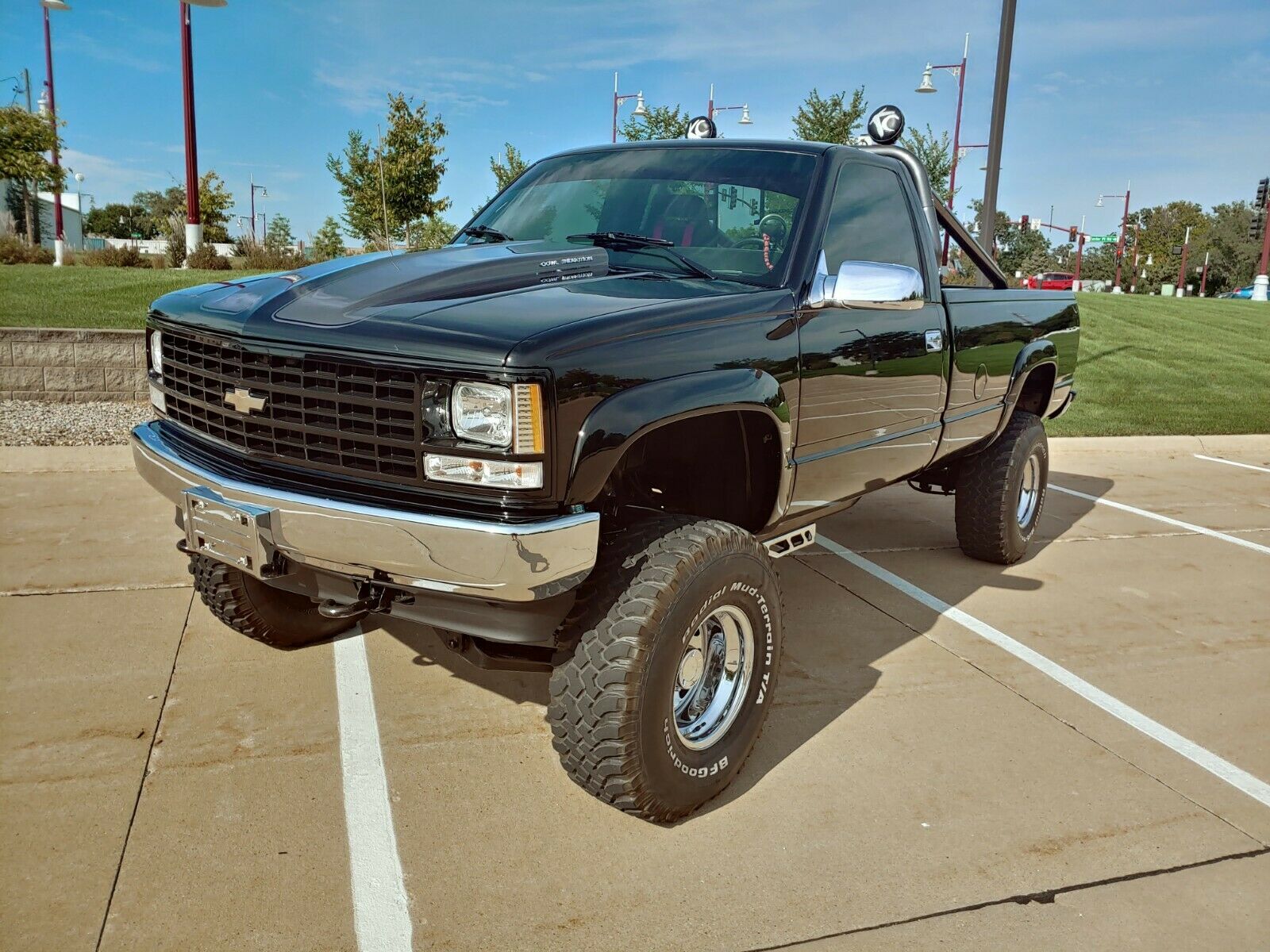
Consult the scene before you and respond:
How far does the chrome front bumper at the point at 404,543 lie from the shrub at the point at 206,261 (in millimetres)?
13240

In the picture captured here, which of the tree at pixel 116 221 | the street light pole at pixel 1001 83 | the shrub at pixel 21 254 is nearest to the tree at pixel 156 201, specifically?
the tree at pixel 116 221

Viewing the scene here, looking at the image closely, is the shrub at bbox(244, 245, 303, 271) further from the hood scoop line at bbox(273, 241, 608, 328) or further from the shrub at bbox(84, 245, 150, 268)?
the hood scoop line at bbox(273, 241, 608, 328)

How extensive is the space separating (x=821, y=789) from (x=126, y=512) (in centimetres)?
448

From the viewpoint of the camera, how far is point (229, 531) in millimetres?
2621

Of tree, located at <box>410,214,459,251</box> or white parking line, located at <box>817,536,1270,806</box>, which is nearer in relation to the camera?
white parking line, located at <box>817,536,1270,806</box>

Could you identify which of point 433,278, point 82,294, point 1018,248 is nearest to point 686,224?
point 433,278

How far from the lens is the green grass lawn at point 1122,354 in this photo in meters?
9.94

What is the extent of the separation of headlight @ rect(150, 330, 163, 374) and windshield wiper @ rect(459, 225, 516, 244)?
1287 mm

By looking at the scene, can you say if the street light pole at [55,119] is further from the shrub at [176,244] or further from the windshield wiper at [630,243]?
the windshield wiper at [630,243]

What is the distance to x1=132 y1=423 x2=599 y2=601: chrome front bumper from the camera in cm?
233

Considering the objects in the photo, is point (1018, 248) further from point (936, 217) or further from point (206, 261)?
point (936, 217)

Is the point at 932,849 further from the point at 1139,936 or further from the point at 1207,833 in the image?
the point at 1207,833

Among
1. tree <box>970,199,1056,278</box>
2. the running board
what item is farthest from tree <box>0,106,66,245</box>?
tree <box>970,199,1056,278</box>

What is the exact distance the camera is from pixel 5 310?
30.8 ft
